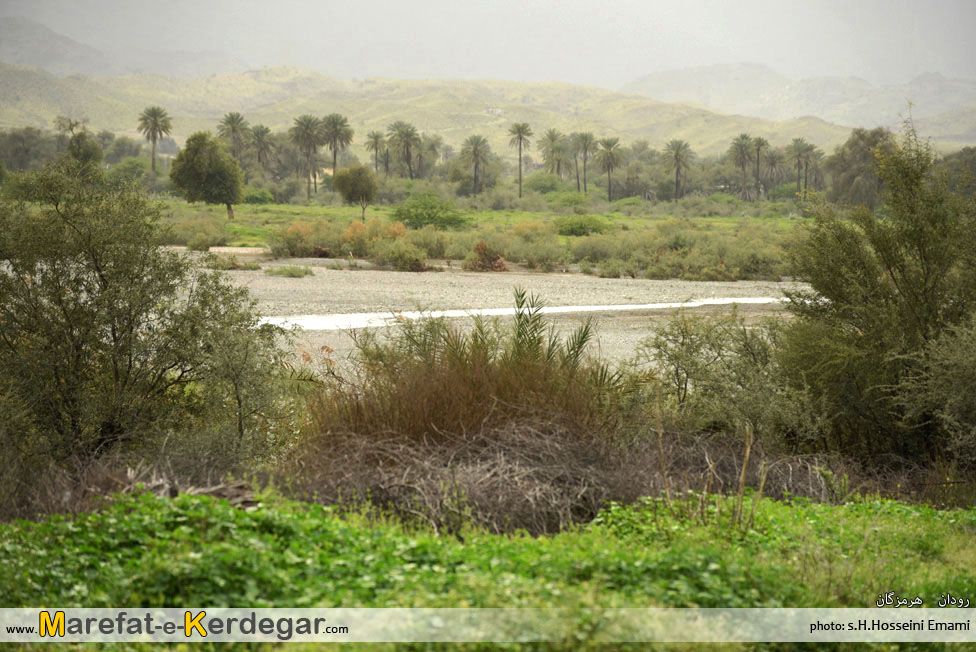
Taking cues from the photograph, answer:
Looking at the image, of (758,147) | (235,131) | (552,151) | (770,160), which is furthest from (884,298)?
(770,160)

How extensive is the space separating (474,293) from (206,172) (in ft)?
120

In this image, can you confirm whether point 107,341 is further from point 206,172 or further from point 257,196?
point 257,196

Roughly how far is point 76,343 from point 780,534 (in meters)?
6.62

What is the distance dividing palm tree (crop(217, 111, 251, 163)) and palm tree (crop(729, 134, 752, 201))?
63179 millimetres

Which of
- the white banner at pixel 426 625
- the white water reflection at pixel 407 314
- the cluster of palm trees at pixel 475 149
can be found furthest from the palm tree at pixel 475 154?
the white banner at pixel 426 625

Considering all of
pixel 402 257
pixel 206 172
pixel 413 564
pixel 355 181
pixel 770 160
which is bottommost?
pixel 413 564

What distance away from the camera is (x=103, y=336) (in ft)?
26.9

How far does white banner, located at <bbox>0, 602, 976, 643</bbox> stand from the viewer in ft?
12.5

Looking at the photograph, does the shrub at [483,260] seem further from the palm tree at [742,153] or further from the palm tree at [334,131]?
the palm tree at [742,153]

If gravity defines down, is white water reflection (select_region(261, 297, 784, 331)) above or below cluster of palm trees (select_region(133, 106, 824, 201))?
below

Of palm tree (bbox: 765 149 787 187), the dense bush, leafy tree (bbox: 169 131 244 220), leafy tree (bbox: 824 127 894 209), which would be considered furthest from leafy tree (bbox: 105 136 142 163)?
the dense bush

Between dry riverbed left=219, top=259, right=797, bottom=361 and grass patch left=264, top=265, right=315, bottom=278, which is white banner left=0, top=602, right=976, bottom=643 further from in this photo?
grass patch left=264, top=265, right=315, bottom=278

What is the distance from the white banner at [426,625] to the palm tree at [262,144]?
112m

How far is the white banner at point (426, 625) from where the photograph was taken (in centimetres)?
381
